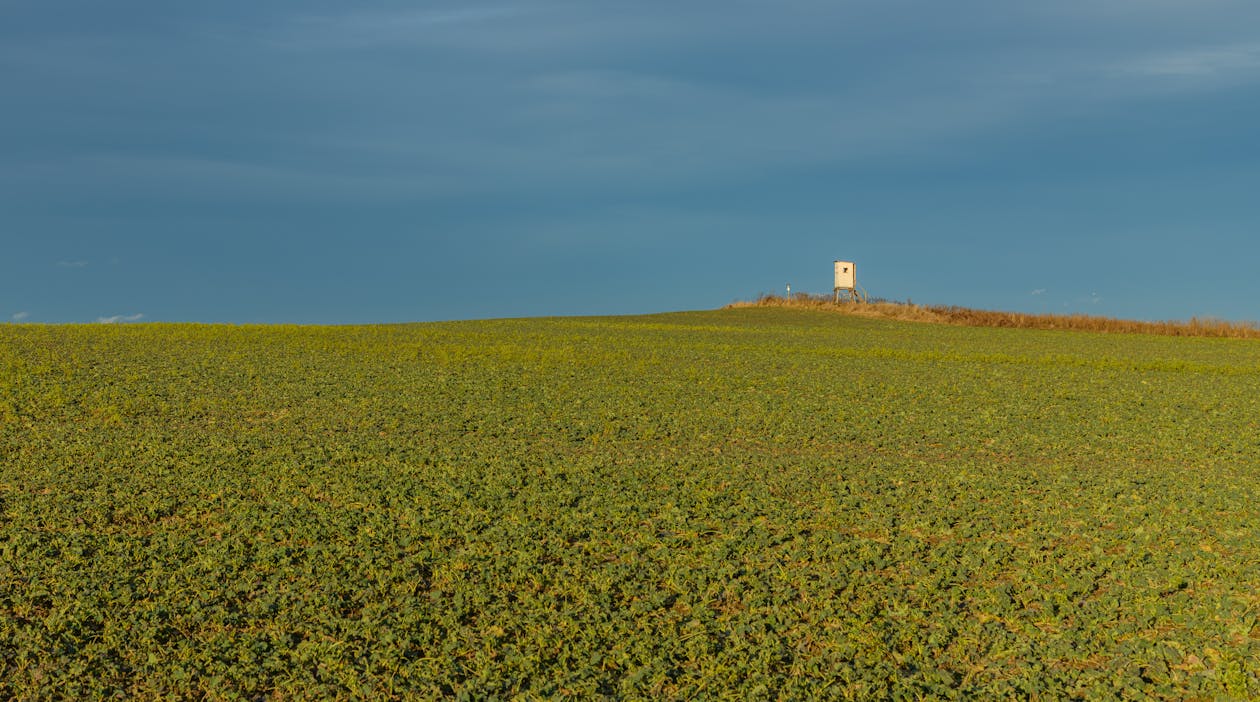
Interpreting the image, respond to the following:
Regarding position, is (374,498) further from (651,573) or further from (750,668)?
(750,668)

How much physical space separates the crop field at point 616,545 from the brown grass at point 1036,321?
25000 millimetres

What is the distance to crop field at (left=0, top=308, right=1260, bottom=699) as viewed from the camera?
4316 millimetres

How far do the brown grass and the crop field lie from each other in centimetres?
2500

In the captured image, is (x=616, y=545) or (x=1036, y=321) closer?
(x=616, y=545)

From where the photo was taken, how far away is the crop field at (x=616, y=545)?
170 inches

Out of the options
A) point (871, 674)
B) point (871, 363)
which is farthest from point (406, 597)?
point (871, 363)

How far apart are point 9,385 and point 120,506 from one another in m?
7.59

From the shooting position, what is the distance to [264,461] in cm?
814

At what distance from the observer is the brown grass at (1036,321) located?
33844 millimetres

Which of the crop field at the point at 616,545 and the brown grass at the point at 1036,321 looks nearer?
the crop field at the point at 616,545

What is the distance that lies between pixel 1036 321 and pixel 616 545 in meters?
35.5

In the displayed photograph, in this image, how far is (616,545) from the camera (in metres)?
5.82

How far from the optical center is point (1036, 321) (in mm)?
37156

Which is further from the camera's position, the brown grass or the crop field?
the brown grass
